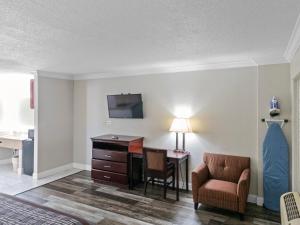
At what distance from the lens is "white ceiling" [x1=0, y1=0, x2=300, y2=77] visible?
1669 mm

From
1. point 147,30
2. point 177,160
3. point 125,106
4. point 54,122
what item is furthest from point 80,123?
point 147,30

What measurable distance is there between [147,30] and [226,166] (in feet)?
8.65

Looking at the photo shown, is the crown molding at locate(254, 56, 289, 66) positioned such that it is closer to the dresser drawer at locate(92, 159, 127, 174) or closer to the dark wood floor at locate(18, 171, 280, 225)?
the dark wood floor at locate(18, 171, 280, 225)

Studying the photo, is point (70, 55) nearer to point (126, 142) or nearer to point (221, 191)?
point (126, 142)

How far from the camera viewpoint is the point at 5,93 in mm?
6207

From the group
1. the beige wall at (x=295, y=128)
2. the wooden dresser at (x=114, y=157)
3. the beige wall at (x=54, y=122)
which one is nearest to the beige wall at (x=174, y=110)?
the beige wall at (x=54, y=122)

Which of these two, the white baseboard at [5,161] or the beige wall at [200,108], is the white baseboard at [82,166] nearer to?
the beige wall at [200,108]

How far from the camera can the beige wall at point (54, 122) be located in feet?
15.8

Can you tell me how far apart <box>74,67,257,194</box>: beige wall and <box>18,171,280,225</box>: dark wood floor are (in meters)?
0.78

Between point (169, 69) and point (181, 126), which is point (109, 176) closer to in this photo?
point (181, 126)

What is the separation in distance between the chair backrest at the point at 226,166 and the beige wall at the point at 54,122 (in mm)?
3508

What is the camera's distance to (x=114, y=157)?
4.34 metres

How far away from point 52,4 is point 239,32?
1793mm

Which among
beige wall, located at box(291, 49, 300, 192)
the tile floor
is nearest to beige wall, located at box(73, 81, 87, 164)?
the tile floor
